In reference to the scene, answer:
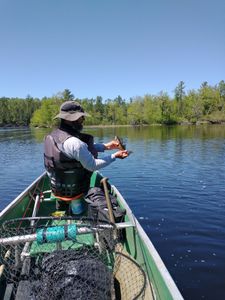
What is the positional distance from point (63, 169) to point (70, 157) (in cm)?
32

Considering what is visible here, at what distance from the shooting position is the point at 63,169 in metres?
4.77

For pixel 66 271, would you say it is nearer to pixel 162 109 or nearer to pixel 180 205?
pixel 180 205

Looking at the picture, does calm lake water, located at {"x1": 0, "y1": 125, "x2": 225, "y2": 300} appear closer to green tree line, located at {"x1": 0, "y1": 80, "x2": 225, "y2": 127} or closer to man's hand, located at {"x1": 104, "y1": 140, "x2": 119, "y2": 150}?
man's hand, located at {"x1": 104, "y1": 140, "x2": 119, "y2": 150}

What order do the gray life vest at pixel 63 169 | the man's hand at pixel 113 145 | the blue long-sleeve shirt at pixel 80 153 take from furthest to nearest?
the man's hand at pixel 113 145 < the gray life vest at pixel 63 169 < the blue long-sleeve shirt at pixel 80 153

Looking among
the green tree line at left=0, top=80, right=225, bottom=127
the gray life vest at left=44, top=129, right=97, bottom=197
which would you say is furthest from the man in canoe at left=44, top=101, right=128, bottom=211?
the green tree line at left=0, top=80, right=225, bottom=127

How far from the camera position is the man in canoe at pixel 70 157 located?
14.6ft

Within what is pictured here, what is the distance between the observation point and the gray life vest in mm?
4648

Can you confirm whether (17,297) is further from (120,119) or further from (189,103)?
(120,119)

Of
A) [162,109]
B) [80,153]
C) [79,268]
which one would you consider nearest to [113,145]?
[80,153]

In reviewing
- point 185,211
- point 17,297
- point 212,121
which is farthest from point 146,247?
point 212,121

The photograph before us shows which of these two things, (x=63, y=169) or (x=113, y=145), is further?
(x=113, y=145)

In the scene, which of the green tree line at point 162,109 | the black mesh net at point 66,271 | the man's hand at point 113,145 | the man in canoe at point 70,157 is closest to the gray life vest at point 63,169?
the man in canoe at point 70,157

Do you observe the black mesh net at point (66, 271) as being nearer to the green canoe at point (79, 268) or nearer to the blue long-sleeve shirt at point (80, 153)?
the green canoe at point (79, 268)

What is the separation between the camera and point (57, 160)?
15.3 feet
